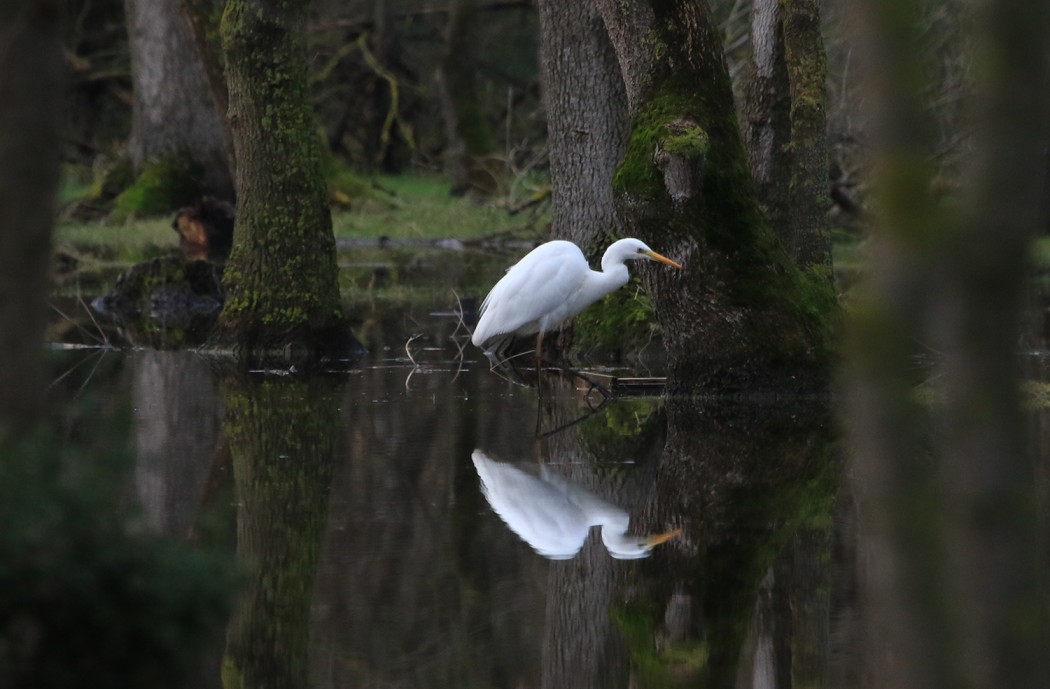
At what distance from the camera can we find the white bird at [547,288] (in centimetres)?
1074

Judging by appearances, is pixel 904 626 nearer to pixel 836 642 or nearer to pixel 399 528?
pixel 836 642

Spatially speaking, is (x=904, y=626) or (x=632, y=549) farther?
(x=632, y=549)

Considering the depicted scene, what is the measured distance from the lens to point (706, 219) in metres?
9.39

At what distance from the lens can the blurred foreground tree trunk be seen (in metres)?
2.46

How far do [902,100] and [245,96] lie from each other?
9159 millimetres

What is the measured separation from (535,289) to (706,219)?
1.71m

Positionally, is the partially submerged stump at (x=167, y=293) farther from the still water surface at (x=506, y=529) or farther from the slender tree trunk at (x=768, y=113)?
the slender tree trunk at (x=768, y=113)

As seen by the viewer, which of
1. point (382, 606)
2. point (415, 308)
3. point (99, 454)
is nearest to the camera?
point (99, 454)

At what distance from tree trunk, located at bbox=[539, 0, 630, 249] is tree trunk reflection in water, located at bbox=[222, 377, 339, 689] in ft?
8.59

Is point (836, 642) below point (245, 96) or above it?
below

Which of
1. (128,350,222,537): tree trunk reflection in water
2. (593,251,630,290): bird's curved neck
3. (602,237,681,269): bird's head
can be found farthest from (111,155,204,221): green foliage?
(602,237,681,269): bird's head

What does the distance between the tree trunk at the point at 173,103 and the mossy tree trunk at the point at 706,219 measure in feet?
55.2

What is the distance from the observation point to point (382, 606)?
5.51m

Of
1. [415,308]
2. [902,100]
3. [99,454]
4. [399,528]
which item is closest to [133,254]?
[415,308]
